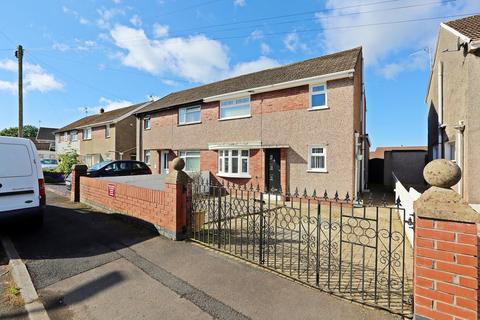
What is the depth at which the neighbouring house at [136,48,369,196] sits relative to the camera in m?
10.6

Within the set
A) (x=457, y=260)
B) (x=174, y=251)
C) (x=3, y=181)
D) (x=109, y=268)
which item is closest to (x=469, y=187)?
(x=457, y=260)

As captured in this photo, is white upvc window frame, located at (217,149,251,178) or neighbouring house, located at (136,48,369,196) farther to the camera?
white upvc window frame, located at (217,149,251,178)

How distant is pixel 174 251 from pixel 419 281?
368cm

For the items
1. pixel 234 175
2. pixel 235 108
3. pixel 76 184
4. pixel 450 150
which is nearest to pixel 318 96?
pixel 235 108

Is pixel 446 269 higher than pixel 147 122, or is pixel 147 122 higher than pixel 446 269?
pixel 147 122

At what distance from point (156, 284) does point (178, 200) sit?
6.04 ft

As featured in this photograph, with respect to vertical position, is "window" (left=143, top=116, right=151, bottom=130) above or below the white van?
above

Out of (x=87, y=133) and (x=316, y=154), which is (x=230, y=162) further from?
(x=87, y=133)

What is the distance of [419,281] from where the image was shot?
236cm

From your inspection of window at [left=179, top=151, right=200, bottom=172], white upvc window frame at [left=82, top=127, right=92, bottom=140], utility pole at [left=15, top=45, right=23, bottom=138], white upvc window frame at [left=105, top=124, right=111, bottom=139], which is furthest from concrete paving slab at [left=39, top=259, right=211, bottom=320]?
white upvc window frame at [left=82, top=127, right=92, bottom=140]

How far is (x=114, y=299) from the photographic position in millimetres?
3227

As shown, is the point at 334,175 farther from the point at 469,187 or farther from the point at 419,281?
the point at 419,281

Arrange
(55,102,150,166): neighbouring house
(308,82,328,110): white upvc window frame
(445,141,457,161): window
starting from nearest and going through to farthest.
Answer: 1. (445,141,457,161): window
2. (308,82,328,110): white upvc window frame
3. (55,102,150,166): neighbouring house

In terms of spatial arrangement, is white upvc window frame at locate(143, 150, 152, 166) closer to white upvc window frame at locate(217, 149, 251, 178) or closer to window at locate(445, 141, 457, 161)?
white upvc window frame at locate(217, 149, 251, 178)
